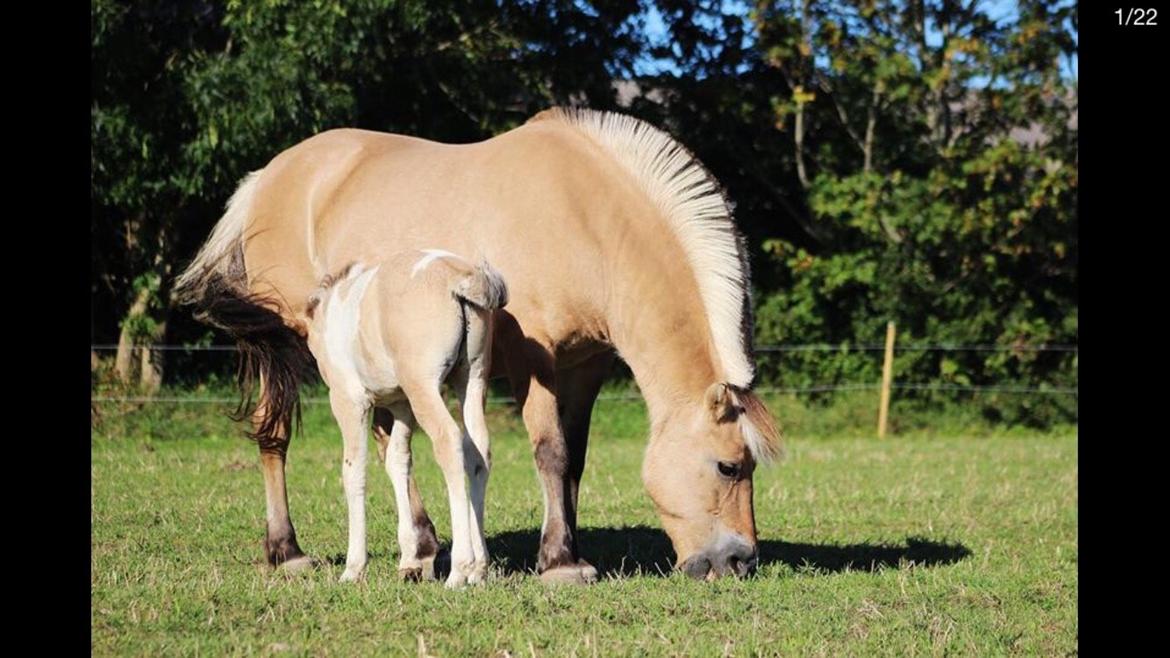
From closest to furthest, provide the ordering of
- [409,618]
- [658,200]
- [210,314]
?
[409,618] < [658,200] < [210,314]

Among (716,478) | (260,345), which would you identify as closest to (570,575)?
(716,478)

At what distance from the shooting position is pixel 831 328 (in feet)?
65.0

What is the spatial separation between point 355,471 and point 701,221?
2.14 m

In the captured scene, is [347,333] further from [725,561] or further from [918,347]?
[918,347]

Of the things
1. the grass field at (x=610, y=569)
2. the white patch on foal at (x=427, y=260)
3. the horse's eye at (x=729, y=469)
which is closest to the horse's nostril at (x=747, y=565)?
the grass field at (x=610, y=569)

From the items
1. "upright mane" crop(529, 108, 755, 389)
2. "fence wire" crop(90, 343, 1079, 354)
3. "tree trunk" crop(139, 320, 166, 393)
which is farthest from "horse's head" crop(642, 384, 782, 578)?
"fence wire" crop(90, 343, 1079, 354)

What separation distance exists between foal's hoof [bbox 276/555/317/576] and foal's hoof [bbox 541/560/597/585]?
4.01 ft

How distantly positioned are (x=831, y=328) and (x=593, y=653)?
15409 millimetres

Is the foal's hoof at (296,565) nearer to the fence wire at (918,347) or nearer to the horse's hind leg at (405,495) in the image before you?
the horse's hind leg at (405,495)

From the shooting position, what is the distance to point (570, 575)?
659cm

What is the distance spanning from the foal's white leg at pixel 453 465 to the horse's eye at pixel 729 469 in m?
1.33

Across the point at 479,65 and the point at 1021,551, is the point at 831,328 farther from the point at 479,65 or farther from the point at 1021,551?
the point at 1021,551
